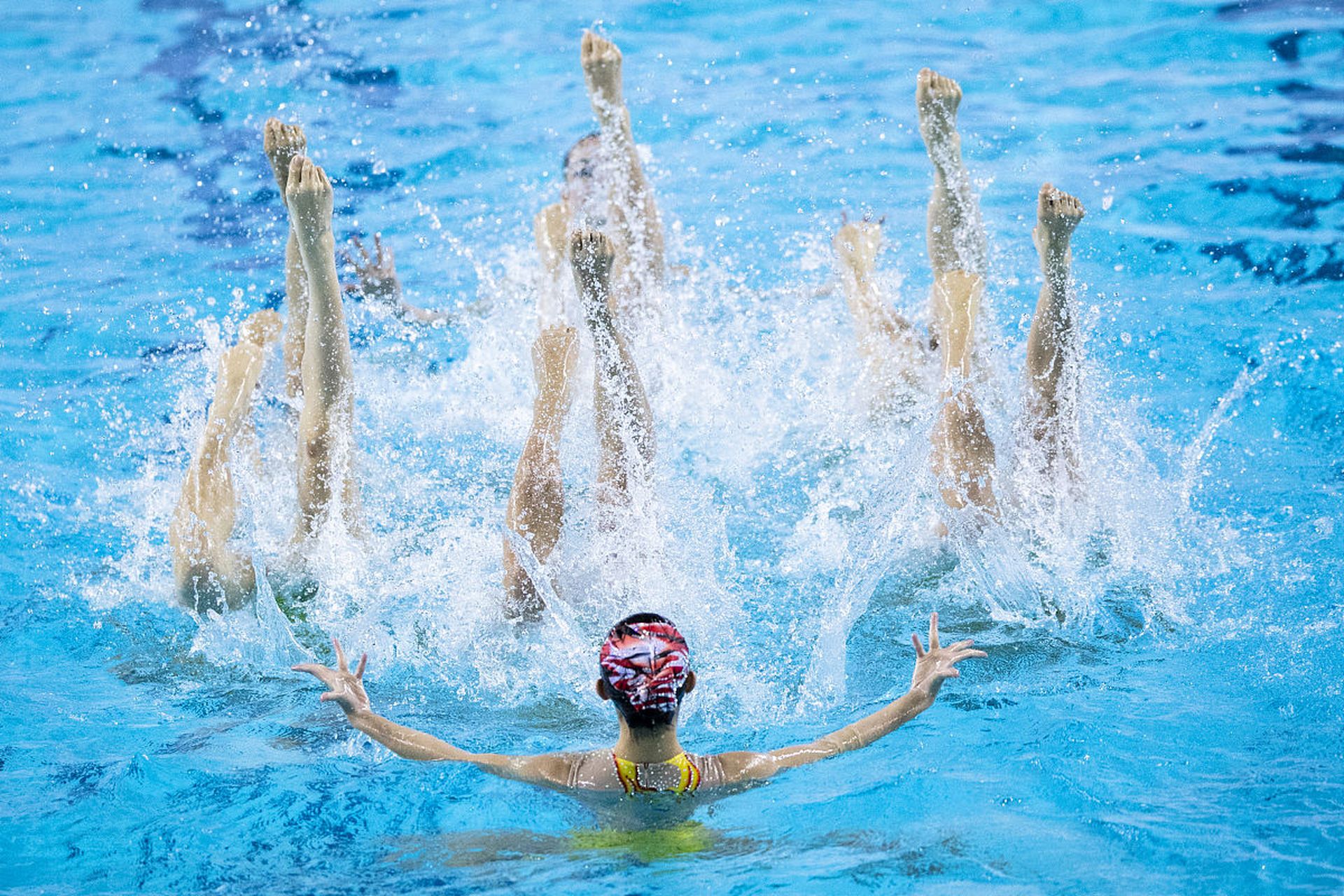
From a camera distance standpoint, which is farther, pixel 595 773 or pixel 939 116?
pixel 939 116

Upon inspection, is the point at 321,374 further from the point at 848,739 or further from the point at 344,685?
the point at 848,739

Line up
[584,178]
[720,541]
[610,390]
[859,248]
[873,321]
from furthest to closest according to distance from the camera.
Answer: [584,178], [859,248], [873,321], [720,541], [610,390]

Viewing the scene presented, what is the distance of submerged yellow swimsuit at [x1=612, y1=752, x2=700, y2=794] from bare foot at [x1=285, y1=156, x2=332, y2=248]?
1.91 meters

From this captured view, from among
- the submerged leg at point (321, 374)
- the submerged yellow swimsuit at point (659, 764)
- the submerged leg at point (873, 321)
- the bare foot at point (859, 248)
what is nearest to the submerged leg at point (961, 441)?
the submerged leg at point (873, 321)

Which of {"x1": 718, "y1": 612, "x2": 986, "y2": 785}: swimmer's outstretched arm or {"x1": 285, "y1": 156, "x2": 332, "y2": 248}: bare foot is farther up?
{"x1": 285, "y1": 156, "x2": 332, "y2": 248}: bare foot

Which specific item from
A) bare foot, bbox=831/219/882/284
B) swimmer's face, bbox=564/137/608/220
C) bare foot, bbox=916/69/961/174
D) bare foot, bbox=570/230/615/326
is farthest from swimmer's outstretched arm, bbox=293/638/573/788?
swimmer's face, bbox=564/137/608/220

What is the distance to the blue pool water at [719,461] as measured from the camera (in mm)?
3105

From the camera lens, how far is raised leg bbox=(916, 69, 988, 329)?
4535 mm

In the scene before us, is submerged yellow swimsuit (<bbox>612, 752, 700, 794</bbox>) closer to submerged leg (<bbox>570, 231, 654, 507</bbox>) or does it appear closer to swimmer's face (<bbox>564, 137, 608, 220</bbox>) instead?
submerged leg (<bbox>570, 231, 654, 507</bbox>)

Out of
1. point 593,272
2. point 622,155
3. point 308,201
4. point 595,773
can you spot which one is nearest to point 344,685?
point 595,773

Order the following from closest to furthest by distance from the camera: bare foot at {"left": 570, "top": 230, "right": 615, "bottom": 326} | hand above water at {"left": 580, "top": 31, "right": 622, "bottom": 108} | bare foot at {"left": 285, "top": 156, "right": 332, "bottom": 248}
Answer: bare foot at {"left": 570, "top": 230, "right": 615, "bottom": 326}
bare foot at {"left": 285, "top": 156, "right": 332, "bottom": 248}
hand above water at {"left": 580, "top": 31, "right": 622, "bottom": 108}

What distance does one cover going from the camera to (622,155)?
16.9 feet

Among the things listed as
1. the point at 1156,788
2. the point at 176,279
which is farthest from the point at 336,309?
the point at 176,279

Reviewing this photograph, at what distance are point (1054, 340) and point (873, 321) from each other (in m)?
1.24
